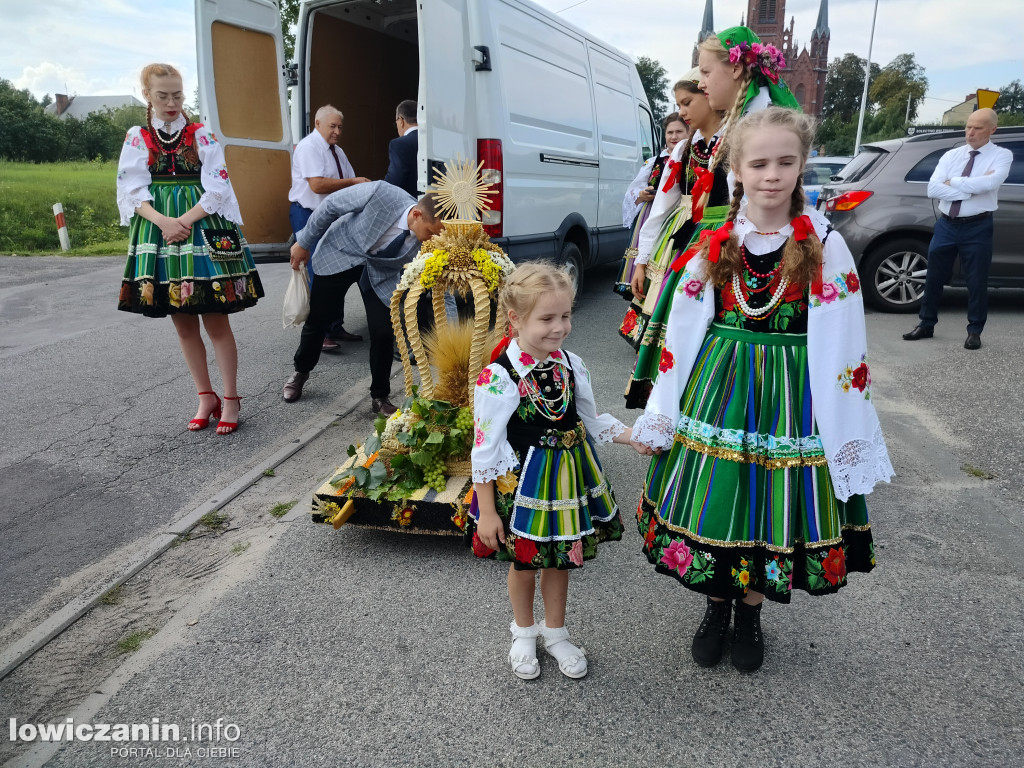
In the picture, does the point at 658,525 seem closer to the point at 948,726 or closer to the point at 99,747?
the point at 948,726

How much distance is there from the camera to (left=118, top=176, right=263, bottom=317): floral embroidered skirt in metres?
4.18

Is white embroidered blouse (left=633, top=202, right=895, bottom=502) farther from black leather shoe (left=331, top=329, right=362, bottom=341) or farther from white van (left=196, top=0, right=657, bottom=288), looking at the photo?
black leather shoe (left=331, top=329, right=362, bottom=341)

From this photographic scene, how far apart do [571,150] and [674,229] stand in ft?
12.4

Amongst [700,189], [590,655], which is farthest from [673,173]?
[590,655]

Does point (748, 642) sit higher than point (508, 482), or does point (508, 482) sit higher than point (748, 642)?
point (508, 482)

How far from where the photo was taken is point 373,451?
11.4 feet

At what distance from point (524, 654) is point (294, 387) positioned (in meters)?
3.33

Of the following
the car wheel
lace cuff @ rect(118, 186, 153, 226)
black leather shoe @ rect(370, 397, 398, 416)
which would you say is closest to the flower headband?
black leather shoe @ rect(370, 397, 398, 416)

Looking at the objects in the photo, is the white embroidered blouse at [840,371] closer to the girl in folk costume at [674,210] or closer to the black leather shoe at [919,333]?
the girl in folk costume at [674,210]

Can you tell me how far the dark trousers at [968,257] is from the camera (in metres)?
6.06

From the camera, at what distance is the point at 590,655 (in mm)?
2506

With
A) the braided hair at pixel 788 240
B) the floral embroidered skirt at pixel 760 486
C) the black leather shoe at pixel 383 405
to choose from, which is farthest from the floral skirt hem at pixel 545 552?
the black leather shoe at pixel 383 405

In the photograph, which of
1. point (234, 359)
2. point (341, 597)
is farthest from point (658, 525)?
point (234, 359)

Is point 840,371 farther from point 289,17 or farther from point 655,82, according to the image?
point 655,82
